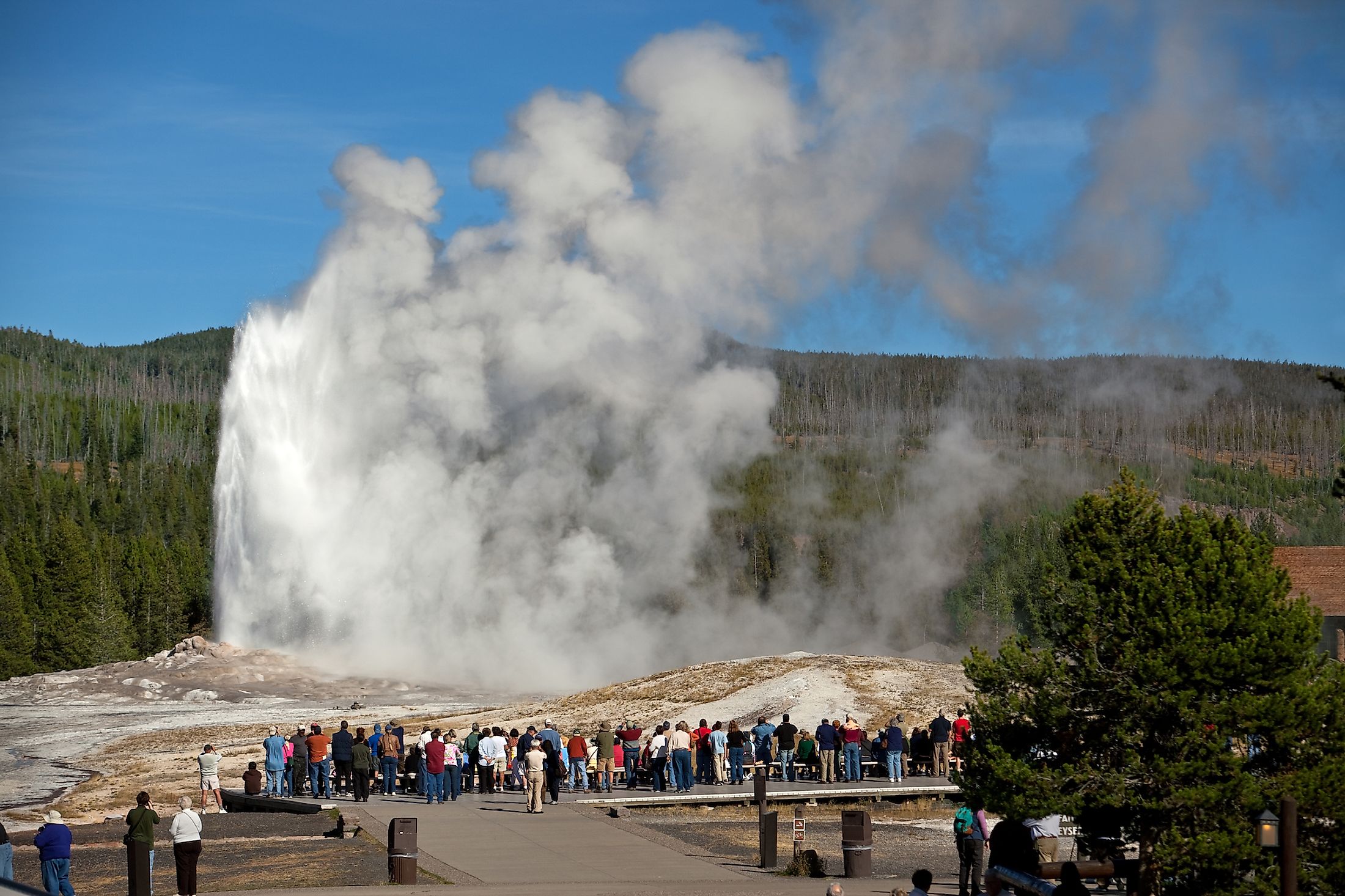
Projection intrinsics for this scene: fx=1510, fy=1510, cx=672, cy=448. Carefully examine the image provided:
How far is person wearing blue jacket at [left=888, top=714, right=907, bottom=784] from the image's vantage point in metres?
28.3

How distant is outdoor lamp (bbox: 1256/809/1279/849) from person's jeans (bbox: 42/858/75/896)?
1168cm

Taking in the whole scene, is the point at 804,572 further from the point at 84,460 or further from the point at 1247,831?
the point at 84,460

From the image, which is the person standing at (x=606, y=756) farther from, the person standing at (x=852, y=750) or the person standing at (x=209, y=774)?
the person standing at (x=209, y=774)

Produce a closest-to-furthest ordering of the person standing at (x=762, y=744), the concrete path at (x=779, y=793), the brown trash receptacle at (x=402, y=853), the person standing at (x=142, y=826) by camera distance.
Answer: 1. the person standing at (x=142, y=826)
2. the brown trash receptacle at (x=402, y=853)
3. the concrete path at (x=779, y=793)
4. the person standing at (x=762, y=744)

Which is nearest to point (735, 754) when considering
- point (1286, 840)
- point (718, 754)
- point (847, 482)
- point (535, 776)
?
point (718, 754)

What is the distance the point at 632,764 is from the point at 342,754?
5.43m

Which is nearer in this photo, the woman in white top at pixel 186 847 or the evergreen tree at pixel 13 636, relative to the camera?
the woman in white top at pixel 186 847

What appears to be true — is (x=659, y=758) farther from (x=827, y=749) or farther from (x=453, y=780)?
(x=453, y=780)

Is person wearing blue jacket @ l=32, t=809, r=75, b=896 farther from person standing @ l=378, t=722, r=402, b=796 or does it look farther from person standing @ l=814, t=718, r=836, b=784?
person standing @ l=814, t=718, r=836, b=784

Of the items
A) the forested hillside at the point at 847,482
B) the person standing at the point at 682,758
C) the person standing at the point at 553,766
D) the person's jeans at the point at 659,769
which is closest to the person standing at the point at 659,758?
the person's jeans at the point at 659,769

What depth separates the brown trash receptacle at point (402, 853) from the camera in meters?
17.7

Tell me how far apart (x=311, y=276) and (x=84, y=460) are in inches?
3771

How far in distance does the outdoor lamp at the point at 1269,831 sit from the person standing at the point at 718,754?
15.3 metres

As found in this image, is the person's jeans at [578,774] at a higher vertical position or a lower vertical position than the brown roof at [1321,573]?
lower
